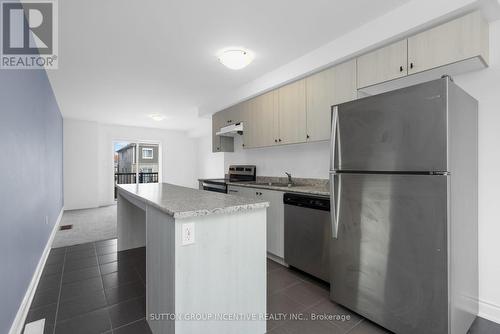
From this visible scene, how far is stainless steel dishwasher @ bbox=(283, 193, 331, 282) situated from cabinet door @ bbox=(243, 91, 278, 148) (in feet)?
3.53

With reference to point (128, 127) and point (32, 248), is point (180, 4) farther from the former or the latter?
point (128, 127)

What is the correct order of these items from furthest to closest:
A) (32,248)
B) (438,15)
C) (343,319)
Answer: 1. (32,248)
2. (343,319)
3. (438,15)

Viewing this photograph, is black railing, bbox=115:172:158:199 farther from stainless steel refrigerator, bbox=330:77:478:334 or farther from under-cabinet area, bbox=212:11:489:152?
stainless steel refrigerator, bbox=330:77:478:334

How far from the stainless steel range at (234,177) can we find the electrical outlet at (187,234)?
8.24 feet

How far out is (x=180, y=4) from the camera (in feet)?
6.30

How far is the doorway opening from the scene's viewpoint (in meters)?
7.65

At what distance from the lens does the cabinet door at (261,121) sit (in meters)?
3.40

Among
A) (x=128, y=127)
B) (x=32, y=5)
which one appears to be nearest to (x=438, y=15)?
(x=32, y=5)

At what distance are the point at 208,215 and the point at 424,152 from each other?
1403 millimetres

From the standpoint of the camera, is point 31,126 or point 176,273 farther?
point 31,126

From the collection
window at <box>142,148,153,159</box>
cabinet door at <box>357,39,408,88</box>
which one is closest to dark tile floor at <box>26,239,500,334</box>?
cabinet door at <box>357,39,408,88</box>

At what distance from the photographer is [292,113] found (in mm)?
3070

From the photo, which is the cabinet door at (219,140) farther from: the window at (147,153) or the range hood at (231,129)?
the window at (147,153)

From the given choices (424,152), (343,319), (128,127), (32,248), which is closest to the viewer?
(424,152)
